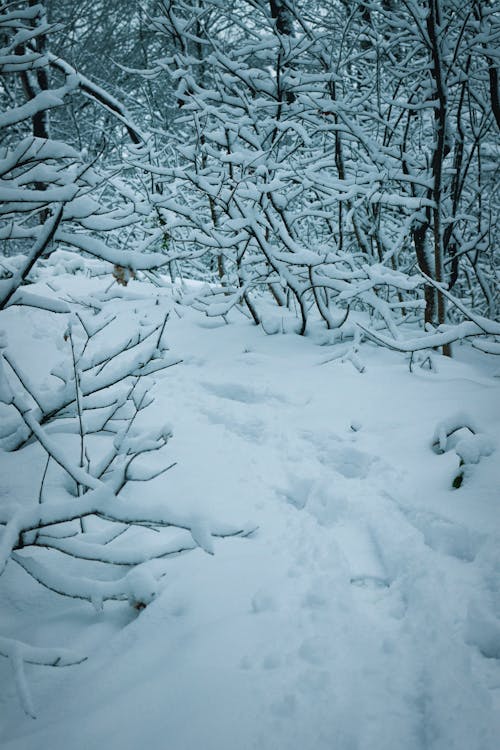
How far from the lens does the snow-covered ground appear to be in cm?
105

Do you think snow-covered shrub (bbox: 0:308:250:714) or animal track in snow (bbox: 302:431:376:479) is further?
animal track in snow (bbox: 302:431:376:479)

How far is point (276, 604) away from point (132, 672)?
1.58 ft

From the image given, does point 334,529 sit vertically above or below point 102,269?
below

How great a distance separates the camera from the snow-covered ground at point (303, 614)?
1.05 meters

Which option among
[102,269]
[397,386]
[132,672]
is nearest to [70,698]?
[132,672]

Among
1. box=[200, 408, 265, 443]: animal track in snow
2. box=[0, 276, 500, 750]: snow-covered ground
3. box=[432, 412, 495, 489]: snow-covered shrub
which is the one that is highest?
box=[432, 412, 495, 489]: snow-covered shrub

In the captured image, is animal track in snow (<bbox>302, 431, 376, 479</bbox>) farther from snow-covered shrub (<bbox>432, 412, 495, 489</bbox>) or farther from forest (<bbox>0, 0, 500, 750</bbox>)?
snow-covered shrub (<bbox>432, 412, 495, 489</bbox>)

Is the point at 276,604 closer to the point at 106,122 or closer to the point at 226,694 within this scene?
the point at 226,694

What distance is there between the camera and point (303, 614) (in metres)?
1.37

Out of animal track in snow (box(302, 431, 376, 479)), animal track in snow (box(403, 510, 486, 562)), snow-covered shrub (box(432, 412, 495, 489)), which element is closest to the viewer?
animal track in snow (box(403, 510, 486, 562))

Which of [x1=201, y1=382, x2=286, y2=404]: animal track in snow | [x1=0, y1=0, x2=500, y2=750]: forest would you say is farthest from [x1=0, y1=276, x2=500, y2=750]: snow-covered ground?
[x1=201, y1=382, x2=286, y2=404]: animal track in snow

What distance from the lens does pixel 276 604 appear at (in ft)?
4.58

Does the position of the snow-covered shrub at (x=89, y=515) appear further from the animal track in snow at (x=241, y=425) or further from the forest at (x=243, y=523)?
the animal track in snow at (x=241, y=425)

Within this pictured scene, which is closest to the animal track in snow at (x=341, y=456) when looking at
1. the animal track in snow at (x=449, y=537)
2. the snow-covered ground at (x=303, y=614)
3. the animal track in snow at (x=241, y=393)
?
the snow-covered ground at (x=303, y=614)
